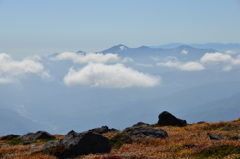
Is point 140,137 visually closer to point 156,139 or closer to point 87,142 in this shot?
point 156,139

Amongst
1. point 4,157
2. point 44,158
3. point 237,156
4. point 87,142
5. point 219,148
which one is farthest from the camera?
point 4,157

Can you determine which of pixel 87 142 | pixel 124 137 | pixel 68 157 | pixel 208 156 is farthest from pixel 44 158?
pixel 208 156

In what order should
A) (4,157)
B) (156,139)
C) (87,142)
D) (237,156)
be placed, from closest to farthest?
(237,156) < (87,142) < (4,157) < (156,139)

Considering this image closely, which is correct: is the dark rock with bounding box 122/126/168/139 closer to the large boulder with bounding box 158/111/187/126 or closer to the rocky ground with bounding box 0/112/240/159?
the rocky ground with bounding box 0/112/240/159

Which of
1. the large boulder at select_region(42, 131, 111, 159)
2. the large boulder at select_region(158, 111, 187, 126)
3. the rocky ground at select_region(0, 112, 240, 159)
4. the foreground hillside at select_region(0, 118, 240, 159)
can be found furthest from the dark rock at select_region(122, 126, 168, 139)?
the large boulder at select_region(158, 111, 187, 126)

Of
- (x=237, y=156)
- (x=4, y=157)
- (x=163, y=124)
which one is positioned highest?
(x=163, y=124)

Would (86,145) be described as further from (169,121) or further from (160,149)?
(169,121)

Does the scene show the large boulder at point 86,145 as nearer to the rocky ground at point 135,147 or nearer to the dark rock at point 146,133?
the rocky ground at point 135,147

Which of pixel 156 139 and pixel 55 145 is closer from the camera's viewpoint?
pixel 55 145

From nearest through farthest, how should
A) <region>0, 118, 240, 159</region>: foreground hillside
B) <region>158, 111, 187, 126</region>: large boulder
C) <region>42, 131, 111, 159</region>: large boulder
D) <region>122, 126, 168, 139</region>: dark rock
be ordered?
<region>0, 118, 240, 159</region>: foreground hillside → <region>42, 131, 111, 159</region>: large boulder → <region>122, 126, 168, 139</region>: dark rock → <region>158, 111, 187, 126</region>: large boulder

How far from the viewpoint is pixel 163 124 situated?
1906 inches

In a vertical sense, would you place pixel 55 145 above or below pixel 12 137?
below

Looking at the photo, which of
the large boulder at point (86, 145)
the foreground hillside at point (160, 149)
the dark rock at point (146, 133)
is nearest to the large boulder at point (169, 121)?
the dark rock at point (146, 133)

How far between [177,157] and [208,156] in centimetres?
157
